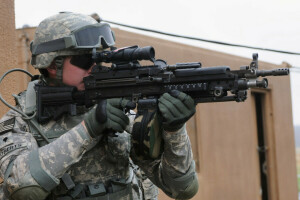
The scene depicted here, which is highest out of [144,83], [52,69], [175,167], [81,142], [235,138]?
[52,69]

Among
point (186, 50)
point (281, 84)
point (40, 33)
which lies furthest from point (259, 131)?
point (40, 33)

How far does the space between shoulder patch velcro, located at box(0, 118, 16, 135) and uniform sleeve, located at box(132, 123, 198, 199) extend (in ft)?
2.32

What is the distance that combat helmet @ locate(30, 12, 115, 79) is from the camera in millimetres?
3244

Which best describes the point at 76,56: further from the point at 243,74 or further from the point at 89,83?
the point at 243,74

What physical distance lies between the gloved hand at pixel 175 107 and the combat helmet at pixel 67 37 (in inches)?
25.4

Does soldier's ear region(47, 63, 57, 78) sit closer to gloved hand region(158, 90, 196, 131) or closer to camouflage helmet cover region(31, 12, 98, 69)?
camouflage helmet cover region(31, 12, 98, 69)

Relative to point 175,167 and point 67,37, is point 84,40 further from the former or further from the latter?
point 175,167

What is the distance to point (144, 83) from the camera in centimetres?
299

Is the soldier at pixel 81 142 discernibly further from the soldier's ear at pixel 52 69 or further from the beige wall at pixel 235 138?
the beige wall at pixel 235 138

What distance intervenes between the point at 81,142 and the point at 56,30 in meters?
0.80

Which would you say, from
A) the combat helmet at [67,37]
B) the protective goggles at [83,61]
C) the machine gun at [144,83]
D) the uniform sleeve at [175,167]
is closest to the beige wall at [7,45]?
the combat helmet at [67,37]

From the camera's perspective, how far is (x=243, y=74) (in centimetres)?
277

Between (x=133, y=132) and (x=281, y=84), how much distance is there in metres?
7.13

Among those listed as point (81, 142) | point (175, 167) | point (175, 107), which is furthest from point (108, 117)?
point (175, 167)
